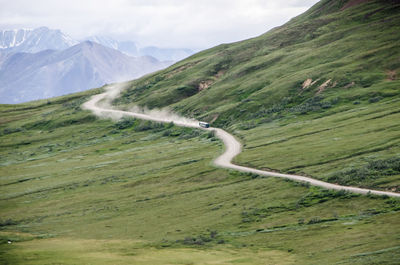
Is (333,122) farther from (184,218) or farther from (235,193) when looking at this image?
(184,218)

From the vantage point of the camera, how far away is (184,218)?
84938 mm

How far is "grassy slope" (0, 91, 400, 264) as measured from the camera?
60.8 m

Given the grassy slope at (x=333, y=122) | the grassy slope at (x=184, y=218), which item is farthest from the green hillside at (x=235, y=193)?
the grassy slope at (x=333, y=122)

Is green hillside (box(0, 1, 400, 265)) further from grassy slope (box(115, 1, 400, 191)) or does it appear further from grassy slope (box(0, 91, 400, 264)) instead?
grassy slope (box(115, 1, 400, 191))

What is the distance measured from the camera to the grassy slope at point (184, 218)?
60844 mm

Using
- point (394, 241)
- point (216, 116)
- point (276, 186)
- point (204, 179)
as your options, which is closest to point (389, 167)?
point (276, 186)

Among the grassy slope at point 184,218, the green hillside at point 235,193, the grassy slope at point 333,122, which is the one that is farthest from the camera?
the grassy slope at point 333,122

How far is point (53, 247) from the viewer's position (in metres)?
73.9

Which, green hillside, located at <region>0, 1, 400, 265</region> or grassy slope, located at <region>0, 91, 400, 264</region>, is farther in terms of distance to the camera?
green hillside, located at <region>0, 1, 400, 265</region>

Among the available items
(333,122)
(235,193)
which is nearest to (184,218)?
(235,193)

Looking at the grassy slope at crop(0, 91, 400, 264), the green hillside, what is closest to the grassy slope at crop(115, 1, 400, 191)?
the green hillside

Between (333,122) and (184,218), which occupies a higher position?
(333,122)

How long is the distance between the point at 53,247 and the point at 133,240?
13.0 meters

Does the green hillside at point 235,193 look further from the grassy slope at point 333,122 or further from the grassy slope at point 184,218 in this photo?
the grassy slope at point 333,122
